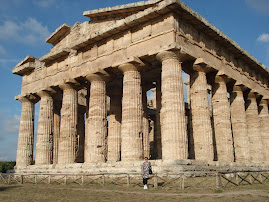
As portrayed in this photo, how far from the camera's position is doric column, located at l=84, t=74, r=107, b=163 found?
20578mm

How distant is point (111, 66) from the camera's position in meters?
21.1

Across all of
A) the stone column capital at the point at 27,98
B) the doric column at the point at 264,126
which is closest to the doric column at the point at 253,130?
the doric column at the point at 264,126

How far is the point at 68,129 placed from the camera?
76.4 ft

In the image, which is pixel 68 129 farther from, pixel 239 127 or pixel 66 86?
pixel 239 127

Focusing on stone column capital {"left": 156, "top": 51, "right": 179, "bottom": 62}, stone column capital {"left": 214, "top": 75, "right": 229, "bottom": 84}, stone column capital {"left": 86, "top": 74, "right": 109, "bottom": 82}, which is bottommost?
stone column capital {"left": 214, "top": 75, "right": 229, "bottom": 84}

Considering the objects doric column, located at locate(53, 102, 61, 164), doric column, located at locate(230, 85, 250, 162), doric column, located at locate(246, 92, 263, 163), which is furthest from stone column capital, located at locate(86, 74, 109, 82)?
doric column, located at locate(246, 92, 263, 163)

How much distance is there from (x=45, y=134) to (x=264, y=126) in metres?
19.5

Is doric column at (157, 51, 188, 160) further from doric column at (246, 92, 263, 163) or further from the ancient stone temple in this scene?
doric column at (246, 92, 263, 163)

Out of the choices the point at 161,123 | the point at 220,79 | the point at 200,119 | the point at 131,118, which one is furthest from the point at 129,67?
the point at 220,79

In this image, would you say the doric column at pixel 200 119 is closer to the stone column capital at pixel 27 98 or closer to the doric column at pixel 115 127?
the doric column at pixel 115 127

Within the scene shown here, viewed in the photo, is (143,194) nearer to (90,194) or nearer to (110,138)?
(90,194)

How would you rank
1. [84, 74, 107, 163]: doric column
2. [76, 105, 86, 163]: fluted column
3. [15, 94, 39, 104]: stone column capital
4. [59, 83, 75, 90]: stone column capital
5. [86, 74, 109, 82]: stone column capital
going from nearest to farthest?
[84, 74, 107, 163]: doric column, [86, 74, 109, 82]: stone column capital, [59, 83, 75, 90]: stone column capital, [15, 94, 39, 104]: stone column capital, [76, 105, 86, 163]: fluted column

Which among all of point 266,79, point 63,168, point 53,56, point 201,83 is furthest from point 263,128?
point 53,56

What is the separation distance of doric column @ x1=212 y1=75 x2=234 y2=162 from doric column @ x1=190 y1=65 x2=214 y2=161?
216cm
